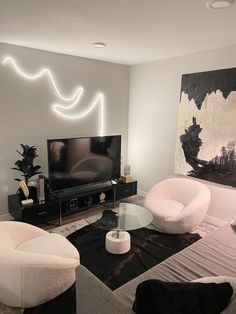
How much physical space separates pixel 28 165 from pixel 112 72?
219cm

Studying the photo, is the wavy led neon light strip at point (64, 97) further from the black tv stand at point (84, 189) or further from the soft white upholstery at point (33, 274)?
the soft white upholstery at point (33, 274)

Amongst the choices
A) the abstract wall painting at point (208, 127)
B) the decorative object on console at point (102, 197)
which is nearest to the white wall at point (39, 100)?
the decorative object on console at point (102, 197)

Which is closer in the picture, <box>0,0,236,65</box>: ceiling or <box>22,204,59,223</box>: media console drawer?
<box>0,0,236,65</box>: ceiling

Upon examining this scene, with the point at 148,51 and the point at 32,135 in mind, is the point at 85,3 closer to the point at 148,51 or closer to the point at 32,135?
the point at 148,51

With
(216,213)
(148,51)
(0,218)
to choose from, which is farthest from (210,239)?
(0,218)

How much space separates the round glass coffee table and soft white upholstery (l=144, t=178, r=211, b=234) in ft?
0.60

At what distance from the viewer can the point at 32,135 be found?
3561 millimetres

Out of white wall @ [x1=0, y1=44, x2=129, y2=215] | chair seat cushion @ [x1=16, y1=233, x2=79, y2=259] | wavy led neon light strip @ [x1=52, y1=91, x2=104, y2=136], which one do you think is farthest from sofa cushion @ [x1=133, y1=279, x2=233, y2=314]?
wavy led neon light strip @ [x1=52, y1=91, x2=104, y2=136]

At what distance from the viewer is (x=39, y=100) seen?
3.55 meters

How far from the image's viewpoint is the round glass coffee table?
105 inches

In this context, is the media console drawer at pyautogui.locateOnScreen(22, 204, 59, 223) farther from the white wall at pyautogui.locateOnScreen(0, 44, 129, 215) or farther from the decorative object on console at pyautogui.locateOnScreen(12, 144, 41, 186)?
the white wall at pyautogui.locateOnScreen(0, 44, 129, 215)

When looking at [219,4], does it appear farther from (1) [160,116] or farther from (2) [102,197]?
(2) [102,197]

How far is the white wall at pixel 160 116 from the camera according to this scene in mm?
3353

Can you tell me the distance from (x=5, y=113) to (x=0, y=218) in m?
1.45
